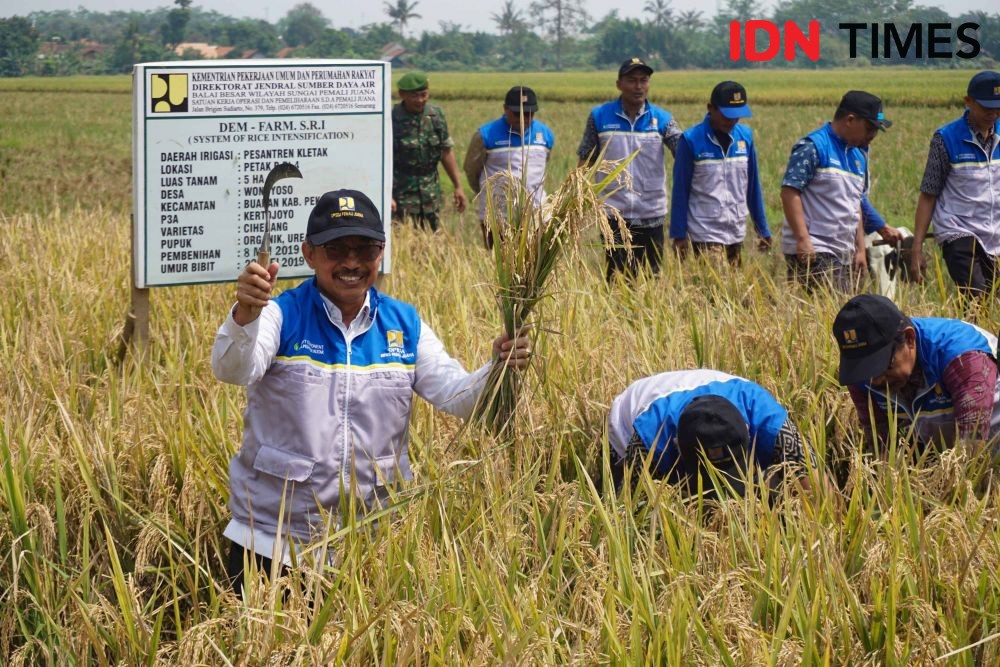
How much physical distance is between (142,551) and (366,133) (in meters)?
2.94

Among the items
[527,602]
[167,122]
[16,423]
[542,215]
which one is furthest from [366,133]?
[527,602]

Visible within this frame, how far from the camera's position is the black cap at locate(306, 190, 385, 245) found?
346 centimetres

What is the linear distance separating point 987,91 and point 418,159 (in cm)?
430

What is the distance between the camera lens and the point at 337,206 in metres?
3.51

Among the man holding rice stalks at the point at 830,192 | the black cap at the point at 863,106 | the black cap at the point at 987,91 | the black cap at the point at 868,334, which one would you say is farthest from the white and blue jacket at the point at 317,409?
the black cap at the point at 987,91

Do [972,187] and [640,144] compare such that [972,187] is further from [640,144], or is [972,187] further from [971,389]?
[971,389]

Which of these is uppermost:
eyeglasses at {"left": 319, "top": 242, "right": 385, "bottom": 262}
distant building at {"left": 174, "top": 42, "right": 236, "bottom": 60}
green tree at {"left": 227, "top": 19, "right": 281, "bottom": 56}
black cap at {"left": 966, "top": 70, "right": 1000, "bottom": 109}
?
green tree at {"left": 227, "top": 19, "right": 281, "bottom": 56}

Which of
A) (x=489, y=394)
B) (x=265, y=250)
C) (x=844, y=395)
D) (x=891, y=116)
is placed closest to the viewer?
(x=265, y=250)

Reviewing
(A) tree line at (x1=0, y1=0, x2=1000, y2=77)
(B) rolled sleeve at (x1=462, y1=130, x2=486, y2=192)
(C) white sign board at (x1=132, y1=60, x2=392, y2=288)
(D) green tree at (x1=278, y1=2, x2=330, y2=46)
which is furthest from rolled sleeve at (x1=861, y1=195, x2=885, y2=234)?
(D) green tree at (x1=278, y1=2, x2=330, y2=46)

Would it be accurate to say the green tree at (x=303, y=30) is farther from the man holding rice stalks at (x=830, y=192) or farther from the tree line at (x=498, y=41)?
the man holding rice stalks at (x=830, y=192)

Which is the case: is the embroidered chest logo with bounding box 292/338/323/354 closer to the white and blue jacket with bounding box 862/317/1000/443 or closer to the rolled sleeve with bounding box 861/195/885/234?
the white and blue jacket with bounding box 862/317/1000/443

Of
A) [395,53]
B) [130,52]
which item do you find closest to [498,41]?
[395,53]

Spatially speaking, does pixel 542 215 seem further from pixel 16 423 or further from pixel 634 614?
pixel 16 423

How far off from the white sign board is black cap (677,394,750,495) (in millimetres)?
2078
